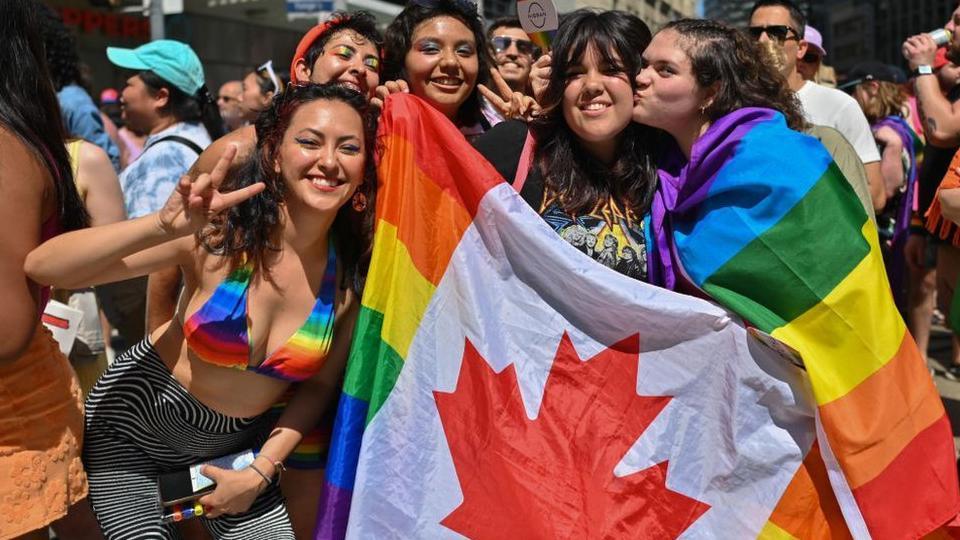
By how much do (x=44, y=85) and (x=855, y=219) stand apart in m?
1.93

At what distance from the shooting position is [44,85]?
2154 millimetres

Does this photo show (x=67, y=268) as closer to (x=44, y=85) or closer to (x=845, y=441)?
(x=44, y=85)

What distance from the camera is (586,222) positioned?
2607 mm

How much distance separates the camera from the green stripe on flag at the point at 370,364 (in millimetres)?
2404

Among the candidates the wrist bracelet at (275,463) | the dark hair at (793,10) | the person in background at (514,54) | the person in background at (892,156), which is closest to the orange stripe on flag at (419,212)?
the wrist bracelet at (275,463)

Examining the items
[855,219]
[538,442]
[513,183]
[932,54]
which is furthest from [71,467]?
[932,54]

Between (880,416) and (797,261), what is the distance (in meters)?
0.42

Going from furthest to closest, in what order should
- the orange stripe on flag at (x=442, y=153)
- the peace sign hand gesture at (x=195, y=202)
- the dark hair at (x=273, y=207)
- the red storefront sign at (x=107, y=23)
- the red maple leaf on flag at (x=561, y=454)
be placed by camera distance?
the red storefront sign at (x=107, y=23), the orange stripe on flag at (x=442, y=153), the red maple leaf on flag at (x=561, y=454), the dark hair at (x=273, y=207), the peace sign hand gesture at (x=195, y=202)

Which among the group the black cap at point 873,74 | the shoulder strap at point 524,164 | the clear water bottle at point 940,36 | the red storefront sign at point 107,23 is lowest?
the red storefront sign at point 107,23

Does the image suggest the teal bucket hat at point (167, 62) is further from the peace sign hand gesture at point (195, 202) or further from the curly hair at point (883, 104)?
the curly hair at point (883, 104)

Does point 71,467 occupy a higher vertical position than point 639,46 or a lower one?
lower

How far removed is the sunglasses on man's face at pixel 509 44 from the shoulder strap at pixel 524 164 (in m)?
1.64

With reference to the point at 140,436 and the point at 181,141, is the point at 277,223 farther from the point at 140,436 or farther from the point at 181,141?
the point at 181,141

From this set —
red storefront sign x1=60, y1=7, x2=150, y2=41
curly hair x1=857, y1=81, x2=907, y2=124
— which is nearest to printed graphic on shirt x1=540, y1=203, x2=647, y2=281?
curly hair x1=857, y1=81, x2=907, y2=124
